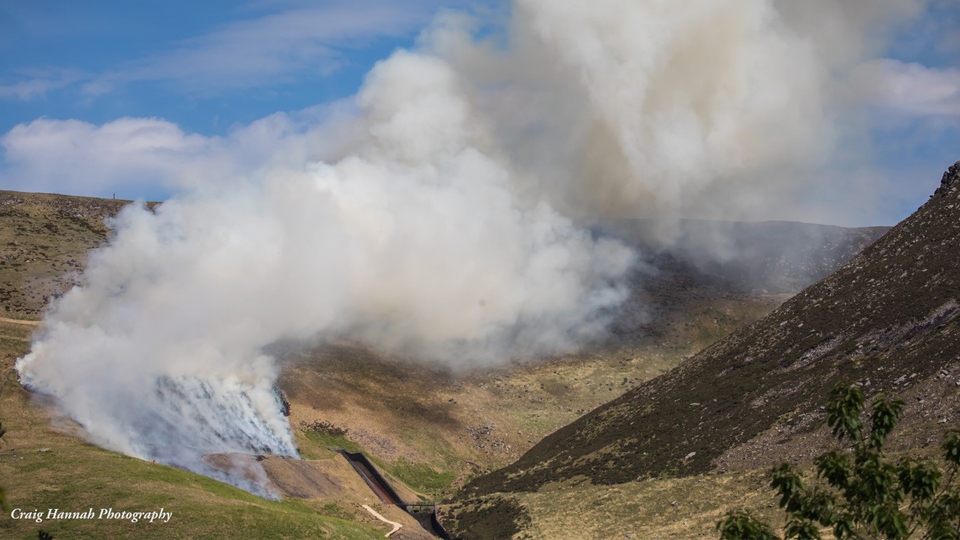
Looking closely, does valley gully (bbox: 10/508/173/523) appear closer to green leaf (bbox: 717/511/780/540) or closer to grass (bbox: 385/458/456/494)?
green leaf (bbox: 717/511/780/540)

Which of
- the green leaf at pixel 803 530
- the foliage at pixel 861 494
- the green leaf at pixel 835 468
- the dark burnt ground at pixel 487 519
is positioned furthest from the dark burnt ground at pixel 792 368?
the green leaf at pixel 803 530

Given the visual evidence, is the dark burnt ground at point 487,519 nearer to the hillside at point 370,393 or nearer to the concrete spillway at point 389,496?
the concrete spillway at point 389,496

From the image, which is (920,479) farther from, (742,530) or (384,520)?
(384,520)

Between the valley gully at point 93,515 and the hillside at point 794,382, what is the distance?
25215mm

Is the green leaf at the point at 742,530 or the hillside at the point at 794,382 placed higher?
the hillside at the point at 794,382

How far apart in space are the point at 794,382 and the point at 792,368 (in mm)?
3186

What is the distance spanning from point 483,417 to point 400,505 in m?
23.6

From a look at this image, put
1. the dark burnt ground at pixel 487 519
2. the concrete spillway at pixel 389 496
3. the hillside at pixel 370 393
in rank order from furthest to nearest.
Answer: the concrete spillway at pixel 389 496 < the dark burnt ground at pixel 487 519 < the hillside at pixel 370 393

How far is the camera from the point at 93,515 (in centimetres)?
4272

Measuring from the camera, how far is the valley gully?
4150cm

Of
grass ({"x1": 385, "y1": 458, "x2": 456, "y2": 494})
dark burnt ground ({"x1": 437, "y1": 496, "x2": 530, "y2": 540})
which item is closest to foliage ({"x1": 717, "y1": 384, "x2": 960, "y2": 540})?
dark burnt ground ({"x1": 437, "y1": 496, "x2": 530, "y2": 540})

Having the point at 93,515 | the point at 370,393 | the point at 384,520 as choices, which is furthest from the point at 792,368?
the point at 93,515

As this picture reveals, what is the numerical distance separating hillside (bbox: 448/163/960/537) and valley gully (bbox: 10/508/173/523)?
82.7 ft

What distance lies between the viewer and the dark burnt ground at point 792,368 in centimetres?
6059
